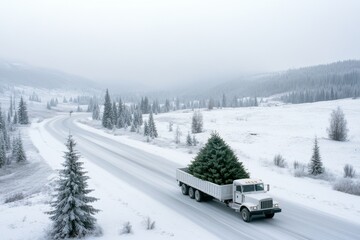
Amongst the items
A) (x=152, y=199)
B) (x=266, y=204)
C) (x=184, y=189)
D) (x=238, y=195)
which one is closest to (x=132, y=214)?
(x=152, y=199)

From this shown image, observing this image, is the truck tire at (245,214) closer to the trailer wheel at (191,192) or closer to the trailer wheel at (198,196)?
the trailer wheel at (198,196)

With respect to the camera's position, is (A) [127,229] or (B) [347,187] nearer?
(A) [127,229]

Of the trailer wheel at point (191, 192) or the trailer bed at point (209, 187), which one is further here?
the trailer wheel at point (191, 192)

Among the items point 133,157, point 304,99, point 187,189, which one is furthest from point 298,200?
point 304,99

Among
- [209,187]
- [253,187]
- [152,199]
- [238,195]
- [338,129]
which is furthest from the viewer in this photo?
[338,129]

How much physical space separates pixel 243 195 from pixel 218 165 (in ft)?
8.73

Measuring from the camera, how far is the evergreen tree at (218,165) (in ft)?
65.5

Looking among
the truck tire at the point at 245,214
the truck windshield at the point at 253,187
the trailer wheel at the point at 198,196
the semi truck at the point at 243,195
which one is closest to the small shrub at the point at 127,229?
the semi truck at the point at 243,195

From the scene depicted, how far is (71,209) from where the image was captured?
49.5 ft

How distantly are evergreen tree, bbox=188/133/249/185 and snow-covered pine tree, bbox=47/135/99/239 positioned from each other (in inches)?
310

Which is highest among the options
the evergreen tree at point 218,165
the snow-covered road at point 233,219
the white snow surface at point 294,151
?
the evergreen tree at point 218,165

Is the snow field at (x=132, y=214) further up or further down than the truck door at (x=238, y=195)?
further down

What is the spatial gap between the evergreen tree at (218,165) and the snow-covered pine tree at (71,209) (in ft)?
25.8

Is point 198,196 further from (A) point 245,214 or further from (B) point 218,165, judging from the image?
(A) point 245,214
